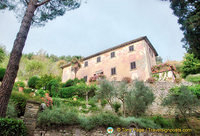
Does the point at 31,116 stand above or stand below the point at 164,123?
above

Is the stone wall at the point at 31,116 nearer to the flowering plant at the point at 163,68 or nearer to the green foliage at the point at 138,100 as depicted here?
the green foliage at the point at 138,100

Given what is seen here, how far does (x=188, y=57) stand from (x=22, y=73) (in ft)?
100

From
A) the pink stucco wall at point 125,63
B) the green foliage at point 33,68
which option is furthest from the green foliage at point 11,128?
the green foliage at point 33,68

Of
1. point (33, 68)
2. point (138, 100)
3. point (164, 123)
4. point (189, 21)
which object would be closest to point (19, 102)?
point (138, 100)

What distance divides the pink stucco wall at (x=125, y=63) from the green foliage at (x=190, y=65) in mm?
4853

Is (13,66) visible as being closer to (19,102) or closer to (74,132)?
(19,102)

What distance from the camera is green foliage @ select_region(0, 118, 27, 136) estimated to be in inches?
182

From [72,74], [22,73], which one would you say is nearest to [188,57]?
[72,74]

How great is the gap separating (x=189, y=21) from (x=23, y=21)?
8.54 meters

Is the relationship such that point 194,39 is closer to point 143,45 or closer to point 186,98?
point 186,98

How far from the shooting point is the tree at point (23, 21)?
5.13 metres

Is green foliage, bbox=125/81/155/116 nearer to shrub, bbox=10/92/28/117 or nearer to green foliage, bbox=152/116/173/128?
green foliage, bbox=152/116/173/128

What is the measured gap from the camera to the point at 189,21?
290 inches

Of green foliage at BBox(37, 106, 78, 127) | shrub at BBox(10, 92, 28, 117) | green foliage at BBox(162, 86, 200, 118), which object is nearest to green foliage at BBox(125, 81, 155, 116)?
green foliage at BBox(162, 86, 200, 118)
